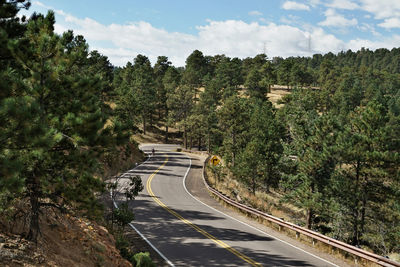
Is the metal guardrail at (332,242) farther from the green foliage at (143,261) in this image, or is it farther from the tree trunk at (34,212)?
the tree trunk at (34,212)

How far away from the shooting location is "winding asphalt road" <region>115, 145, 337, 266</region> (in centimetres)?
1317

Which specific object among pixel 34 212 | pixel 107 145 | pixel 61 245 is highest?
pixel 107 145

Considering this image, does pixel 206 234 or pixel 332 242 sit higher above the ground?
pixel 332 242

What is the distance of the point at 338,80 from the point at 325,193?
313 feet

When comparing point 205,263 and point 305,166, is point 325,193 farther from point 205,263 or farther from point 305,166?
point 205,263

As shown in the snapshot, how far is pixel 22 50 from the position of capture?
8562 mm

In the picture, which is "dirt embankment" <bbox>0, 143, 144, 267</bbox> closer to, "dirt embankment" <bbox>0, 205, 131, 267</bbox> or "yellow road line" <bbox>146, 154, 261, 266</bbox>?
"dirt embankment" <bbox>0, 205, 131, 267</bbox>

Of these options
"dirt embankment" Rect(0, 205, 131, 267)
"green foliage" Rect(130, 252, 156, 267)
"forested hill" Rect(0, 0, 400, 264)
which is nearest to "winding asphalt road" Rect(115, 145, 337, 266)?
"green foliage" Rect(130, 252, 156, 267)

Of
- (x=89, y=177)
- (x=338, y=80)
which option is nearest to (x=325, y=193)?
(x=89, y=177)

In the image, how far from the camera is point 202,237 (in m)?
15.8

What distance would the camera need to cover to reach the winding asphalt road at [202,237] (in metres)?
13.2

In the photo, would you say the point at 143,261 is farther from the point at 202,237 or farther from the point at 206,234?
the point at 206,234

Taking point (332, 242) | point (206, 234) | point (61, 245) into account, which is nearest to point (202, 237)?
point (206, 234)

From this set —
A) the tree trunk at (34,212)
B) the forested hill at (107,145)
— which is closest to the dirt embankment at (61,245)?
the tree trunk at (34,212)
